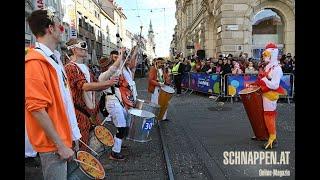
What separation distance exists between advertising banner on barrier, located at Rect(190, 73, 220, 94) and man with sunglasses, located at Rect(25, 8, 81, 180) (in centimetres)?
1273

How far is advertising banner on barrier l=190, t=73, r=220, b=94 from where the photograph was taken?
51.0ft

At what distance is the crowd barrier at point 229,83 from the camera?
1370 cm

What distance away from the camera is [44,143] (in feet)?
8.63

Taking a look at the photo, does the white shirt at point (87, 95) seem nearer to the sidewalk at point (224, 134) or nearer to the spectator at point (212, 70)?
the sidewalk at point (224, 134)

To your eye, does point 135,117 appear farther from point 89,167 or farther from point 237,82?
point 237,82

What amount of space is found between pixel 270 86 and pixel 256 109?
1.76 ft

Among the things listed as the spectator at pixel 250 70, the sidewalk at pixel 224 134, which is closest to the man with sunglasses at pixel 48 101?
the sidewalk at pixel 224 134

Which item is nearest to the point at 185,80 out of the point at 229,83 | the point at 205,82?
the point at 205,82

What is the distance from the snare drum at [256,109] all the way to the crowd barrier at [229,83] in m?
5.51

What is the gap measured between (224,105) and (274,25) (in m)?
5.40

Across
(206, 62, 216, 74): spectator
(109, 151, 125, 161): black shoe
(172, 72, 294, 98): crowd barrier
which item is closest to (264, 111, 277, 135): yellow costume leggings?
(109, 151, 125, 161): black shoe

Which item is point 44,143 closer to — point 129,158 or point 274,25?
point 129,158
